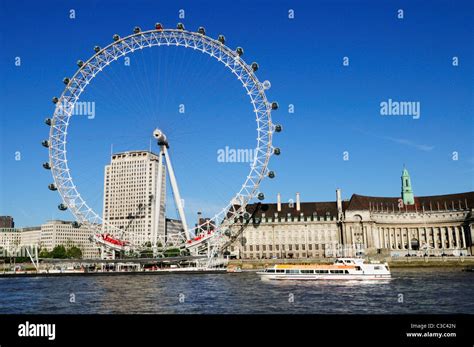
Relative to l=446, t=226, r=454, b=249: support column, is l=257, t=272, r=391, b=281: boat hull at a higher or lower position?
lower

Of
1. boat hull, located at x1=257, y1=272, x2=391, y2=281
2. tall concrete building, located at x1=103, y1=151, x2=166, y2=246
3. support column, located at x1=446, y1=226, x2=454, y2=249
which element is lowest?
boat hull, located at x1=257, y1=272, x2=391, y2=281

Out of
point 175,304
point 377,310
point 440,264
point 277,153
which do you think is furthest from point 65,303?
point 440,264

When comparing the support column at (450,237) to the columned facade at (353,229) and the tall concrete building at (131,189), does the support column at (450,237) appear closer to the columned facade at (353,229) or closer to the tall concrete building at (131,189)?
the columned facade at (353,229)

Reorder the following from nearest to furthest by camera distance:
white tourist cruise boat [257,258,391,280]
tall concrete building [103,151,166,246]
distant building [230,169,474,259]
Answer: white tourist cruise boat [257,258,391,280], distant building [230,169,474,259], tall concrete building [103,151,166,246]

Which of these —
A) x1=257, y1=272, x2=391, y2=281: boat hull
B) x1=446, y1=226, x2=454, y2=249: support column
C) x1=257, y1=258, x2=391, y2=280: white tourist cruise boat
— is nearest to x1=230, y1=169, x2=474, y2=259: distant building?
x1=446, y1=226, x2=454, y2=249: support column

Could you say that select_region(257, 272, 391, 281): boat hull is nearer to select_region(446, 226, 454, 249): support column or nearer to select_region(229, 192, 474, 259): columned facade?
select_region(229, 192, 474, 259): columned facade

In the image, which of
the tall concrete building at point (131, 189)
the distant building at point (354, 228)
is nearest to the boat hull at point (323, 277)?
the distant building at point (354, 228)
